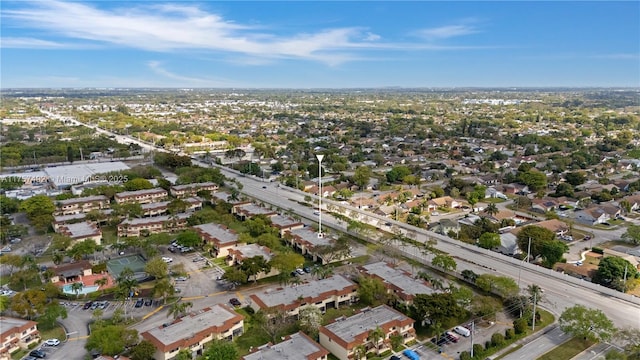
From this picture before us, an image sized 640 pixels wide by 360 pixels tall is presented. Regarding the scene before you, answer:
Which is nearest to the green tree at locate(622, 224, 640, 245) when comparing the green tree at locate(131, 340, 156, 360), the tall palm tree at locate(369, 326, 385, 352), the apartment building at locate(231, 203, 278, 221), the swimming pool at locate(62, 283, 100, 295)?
the tall palm tree at locate(369, 326, 385, 352)

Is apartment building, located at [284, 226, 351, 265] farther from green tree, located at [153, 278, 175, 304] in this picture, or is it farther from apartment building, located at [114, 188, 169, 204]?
apartment building, located at [114, 188, 169, 204]

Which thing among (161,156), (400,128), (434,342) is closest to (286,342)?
(434,342)

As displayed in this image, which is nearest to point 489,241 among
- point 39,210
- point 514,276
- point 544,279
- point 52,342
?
point 514,276

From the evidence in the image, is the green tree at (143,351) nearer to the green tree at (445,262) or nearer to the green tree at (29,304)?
the green tree at (29,304)

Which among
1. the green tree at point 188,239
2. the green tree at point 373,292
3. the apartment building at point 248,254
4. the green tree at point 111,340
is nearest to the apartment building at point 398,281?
the green tree at point 373,292

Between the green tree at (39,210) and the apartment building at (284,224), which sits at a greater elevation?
the green tree at (39,210)

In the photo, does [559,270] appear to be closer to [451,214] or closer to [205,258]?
[451,214]

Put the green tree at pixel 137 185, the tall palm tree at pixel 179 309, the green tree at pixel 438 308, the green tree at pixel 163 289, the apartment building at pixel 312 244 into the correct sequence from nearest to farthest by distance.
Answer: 1. the green tree at pixel 438 308
2. the tall palm tree at pixel 179 309
3. the green tree at pixel 163 289
4. the apartment building at pixel 312 244
5. the green tree at pixel 137 185
